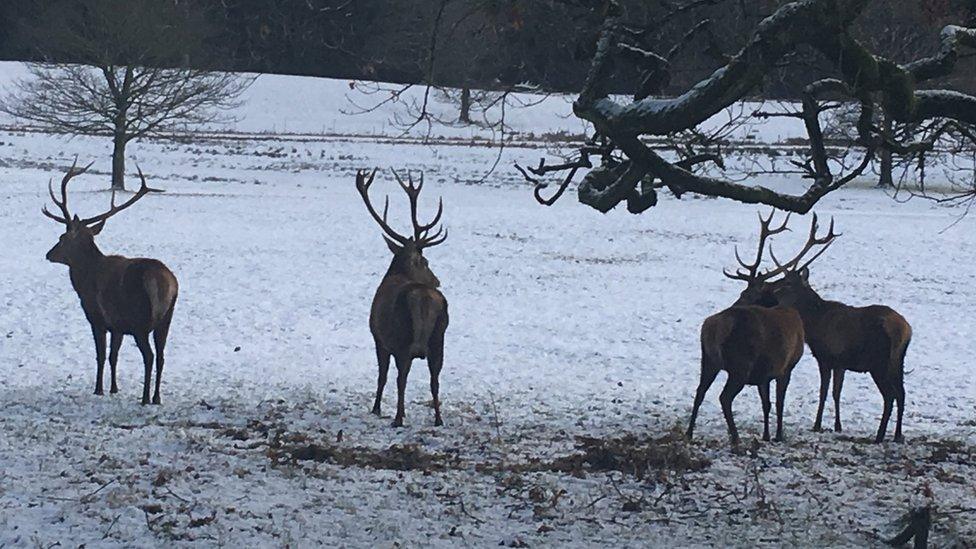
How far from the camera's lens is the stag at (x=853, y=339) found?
9.10 metres

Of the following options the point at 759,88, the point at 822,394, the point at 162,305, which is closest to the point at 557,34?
the point at 759,88

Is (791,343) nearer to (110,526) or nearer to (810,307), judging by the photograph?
(810,307)

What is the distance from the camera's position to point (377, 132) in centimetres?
5319

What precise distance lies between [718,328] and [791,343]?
22.4 inches

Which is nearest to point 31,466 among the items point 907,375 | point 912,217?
point 907,375

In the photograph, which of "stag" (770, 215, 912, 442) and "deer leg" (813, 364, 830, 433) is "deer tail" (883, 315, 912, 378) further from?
"deer leg" (813, 364, 830, 433)

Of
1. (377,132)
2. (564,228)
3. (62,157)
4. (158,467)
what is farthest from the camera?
(377,132)

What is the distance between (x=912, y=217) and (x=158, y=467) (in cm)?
2615

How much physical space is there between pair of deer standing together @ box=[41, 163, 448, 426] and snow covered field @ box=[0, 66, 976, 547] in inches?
16.5

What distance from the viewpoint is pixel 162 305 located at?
9664mm

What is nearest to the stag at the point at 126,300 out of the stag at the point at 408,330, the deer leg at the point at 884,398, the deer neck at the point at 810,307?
the stag at the point at 408,330

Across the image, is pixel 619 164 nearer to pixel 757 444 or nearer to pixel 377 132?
pixel 757 444

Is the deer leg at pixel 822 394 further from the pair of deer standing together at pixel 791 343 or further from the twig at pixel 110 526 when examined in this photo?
the twig at pixel 110 526

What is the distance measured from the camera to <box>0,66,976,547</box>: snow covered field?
6.19m
